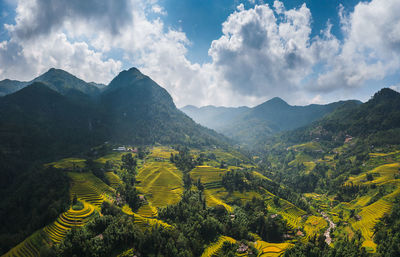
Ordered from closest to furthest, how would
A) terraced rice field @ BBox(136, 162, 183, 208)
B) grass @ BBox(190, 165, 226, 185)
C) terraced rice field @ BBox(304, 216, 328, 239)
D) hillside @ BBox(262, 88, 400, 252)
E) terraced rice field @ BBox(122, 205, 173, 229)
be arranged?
terraced rice field @ BBox(122, 205, 173, 229)
terraced rice field @ BBox(304, 216, 328, 239)
hillside @ BBox(262, 88, 400, 252)
terraced rice field @ BBox(136, 162, 183, 208)
grass @ BBox(190, 165, 226, 185)

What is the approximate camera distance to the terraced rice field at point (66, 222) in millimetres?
46719

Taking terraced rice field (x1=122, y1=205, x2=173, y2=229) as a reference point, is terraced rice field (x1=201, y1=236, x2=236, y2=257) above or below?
below

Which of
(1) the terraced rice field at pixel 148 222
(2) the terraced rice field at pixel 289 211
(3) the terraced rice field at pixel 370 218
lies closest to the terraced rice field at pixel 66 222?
(1) the terraced rice field at pixel 148 222

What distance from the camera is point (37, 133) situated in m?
134

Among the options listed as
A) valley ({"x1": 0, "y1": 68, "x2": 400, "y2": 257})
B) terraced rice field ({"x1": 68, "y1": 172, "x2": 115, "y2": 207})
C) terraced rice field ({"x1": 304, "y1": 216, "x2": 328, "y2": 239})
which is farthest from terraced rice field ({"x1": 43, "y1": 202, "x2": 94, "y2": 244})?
terraced rice field ({"x1": 304, "y1": 216, "x2": 328, "y2": 239})

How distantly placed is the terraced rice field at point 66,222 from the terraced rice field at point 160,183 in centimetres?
2497

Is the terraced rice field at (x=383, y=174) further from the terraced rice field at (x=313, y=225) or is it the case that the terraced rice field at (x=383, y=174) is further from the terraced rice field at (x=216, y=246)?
the terraced rice field at (x=216, y=246)

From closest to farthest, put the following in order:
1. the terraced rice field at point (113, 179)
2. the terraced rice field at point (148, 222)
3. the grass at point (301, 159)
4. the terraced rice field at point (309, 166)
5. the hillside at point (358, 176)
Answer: the terraced rice field at point (148, 222) → the hillside at point (358, 176) → the terraced rice field at point (113, 179) → the terraced rice field at point (309, 166) → the grass at point (301, 159)

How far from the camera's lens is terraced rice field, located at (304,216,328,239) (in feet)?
235

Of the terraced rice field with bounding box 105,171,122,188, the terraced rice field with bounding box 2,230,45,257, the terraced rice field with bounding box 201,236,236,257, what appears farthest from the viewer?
the terraced rice field with bounding box 105,171,122,188

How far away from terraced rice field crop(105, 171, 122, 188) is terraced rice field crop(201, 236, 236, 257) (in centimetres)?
4968

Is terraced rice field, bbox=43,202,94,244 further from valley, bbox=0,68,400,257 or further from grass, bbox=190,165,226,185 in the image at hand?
grass, bbox=190,165,226,185

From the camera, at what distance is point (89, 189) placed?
228 ft

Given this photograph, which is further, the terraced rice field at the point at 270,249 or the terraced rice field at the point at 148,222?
the terraced rice field at the point at 148,222
